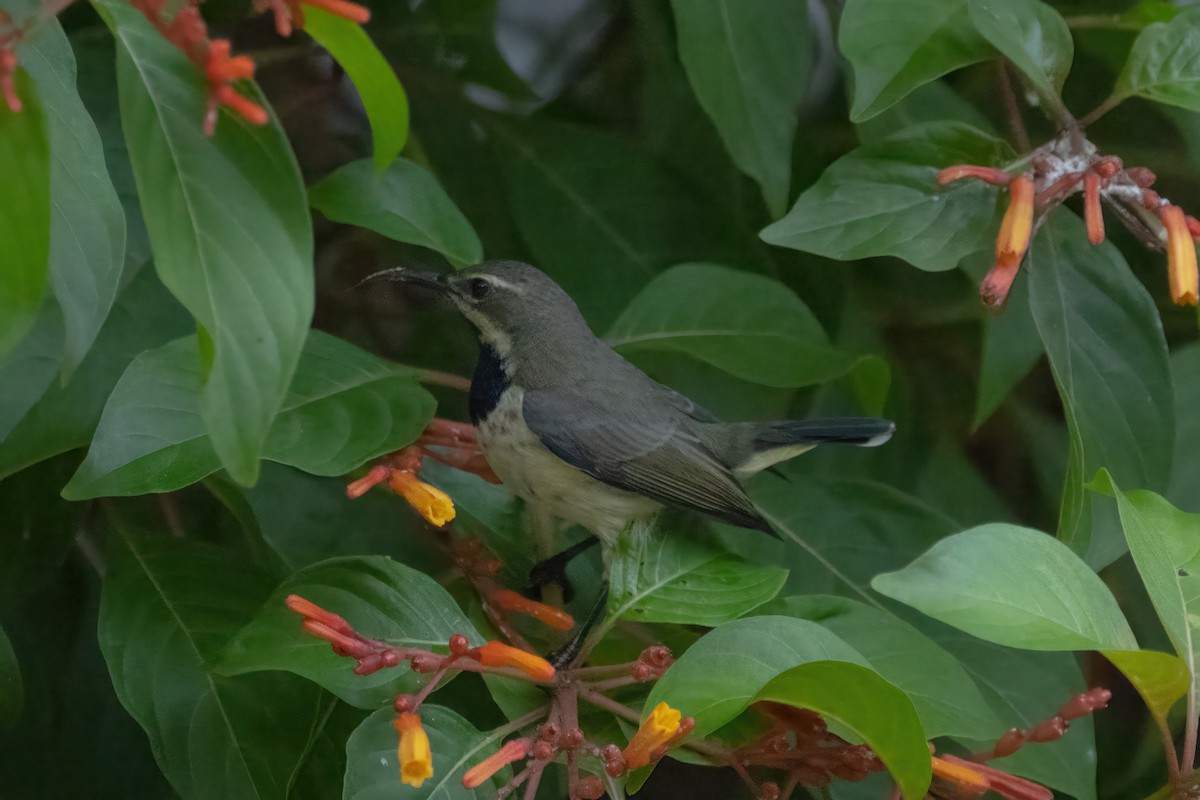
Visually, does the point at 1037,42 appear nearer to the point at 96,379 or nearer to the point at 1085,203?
the point at 1085,203

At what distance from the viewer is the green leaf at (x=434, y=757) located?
33.7 inches

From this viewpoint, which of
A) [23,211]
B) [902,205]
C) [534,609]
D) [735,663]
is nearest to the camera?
[23,211]

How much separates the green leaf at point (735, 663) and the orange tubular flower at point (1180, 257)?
495mm

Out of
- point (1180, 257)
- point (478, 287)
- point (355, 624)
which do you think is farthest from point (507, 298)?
point (1180, 257)

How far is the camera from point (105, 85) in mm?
1336

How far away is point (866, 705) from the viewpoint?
2.68ft

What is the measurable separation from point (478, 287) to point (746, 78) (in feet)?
1.39

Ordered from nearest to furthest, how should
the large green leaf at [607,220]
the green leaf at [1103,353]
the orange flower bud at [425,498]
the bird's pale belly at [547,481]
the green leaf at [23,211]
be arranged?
the green leaf at [23,211], the orange flower bud at [425,498], the green leaf at [1103,353], the bird's pale belly at [547,481], the large green leaf at [607,220]

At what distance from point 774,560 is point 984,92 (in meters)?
0.82

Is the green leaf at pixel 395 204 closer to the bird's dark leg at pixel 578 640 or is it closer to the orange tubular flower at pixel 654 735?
the bird's dark leg at pixel 578 640

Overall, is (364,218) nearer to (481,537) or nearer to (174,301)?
(174,301)

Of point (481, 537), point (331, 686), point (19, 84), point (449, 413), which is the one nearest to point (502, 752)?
point (331, 686)

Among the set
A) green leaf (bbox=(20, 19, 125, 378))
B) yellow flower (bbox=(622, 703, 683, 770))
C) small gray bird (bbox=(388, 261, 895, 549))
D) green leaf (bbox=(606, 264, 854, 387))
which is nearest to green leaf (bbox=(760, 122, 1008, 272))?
green leaf (bbox=(606, 264, 854, 387))

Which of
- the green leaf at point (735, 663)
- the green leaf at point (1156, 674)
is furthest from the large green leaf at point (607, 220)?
the green leaf at point (1156, 674)
